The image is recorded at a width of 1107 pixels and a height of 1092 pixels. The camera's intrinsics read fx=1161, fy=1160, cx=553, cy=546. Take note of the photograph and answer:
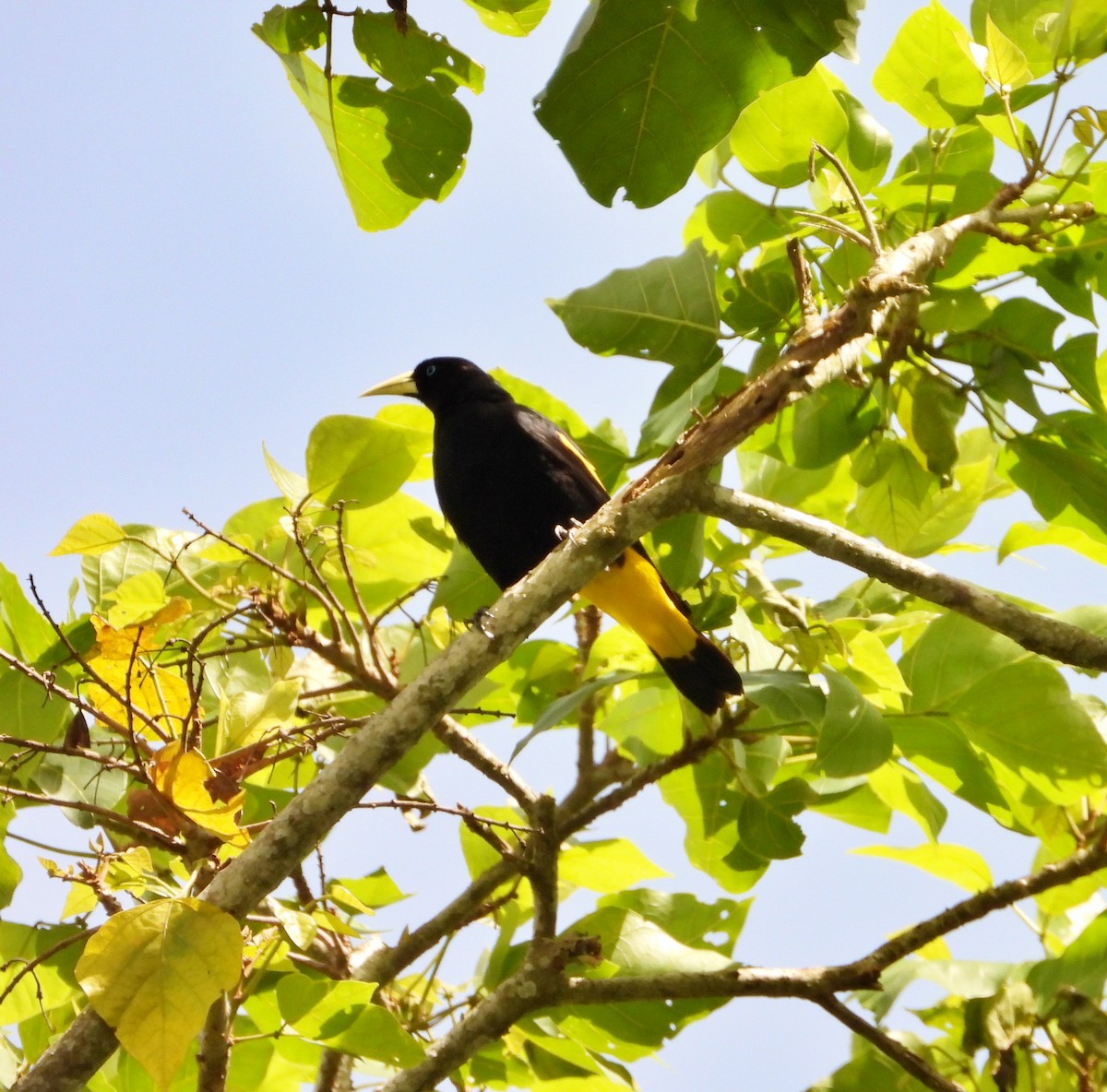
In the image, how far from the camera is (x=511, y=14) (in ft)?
5.96

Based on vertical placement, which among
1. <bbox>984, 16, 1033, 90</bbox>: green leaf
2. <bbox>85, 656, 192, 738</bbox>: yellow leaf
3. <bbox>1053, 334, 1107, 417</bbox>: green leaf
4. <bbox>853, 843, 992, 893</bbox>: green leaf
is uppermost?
<bbox>984, 16, 1033, 90</bbox>: green leaf

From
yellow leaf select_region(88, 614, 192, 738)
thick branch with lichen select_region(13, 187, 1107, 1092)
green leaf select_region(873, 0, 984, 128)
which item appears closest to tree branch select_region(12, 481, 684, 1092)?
thick branch with lichen select_region(13, 187, 1107, 1092)

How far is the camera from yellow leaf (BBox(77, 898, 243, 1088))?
1511 millimetres

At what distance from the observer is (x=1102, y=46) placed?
7.06 ft

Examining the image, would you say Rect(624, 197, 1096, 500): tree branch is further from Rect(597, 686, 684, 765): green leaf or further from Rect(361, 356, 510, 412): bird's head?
Rect(361, 356, 510, 412): bird's head

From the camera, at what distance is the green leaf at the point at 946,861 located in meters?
2.86

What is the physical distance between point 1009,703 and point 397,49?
165 cm

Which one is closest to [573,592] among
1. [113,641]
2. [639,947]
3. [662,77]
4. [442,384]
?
[113,641]

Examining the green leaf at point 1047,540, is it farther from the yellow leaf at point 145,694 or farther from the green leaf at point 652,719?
the yellow leaf at point 145,694

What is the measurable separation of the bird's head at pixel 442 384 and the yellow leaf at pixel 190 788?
254cm

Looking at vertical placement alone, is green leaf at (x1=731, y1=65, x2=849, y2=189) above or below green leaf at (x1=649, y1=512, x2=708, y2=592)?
above

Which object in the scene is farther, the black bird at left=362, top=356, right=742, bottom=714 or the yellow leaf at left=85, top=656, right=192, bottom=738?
the black bird at left=362, top=356, right=742, bottom=714

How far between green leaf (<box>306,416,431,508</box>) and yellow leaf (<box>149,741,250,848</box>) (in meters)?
0.83

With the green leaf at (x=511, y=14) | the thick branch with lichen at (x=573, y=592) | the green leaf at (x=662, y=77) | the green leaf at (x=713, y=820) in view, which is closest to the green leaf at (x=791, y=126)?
the thick branch with lichen at (x=573, y=592)
